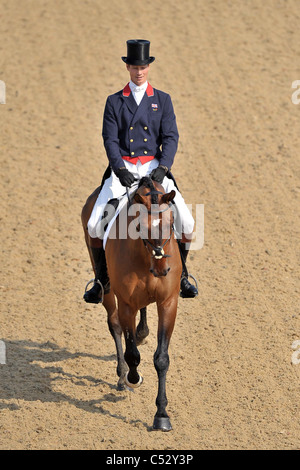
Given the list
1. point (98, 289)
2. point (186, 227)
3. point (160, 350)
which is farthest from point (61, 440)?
point (186, 227)

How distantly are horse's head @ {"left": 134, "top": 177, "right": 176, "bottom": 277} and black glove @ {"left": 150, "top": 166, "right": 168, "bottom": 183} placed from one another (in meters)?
0.53

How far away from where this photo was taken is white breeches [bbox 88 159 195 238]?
10.1m

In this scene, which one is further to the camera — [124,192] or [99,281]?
[99,281]

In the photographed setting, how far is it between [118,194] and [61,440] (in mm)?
3148

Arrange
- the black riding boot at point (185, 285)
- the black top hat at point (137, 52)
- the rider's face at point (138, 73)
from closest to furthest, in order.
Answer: the black top hat at point (137, 52) → the rider's face at point (138, 73) → the black riding boot at point (185, 285)

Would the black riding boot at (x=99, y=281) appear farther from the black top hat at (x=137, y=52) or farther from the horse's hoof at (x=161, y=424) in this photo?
Answer: the black top hat at (x=137, y=52)

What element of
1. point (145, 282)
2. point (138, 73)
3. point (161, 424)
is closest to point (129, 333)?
point (145, 282)

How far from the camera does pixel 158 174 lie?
31.1 feet

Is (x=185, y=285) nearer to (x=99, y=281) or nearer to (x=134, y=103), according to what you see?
(x=99, y=281)

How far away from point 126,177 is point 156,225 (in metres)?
1.25

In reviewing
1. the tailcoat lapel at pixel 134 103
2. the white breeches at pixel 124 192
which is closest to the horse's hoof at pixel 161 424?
the white breeches at pixel 124 192

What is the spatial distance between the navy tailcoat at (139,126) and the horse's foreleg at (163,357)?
74.3 inches

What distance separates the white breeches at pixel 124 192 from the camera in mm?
10125

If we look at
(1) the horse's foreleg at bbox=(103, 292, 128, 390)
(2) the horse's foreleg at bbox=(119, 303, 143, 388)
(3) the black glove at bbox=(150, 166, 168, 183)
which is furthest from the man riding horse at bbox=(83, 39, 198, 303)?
(1) the horse's foreleg at bbox=(103, 292, 128, 390)
